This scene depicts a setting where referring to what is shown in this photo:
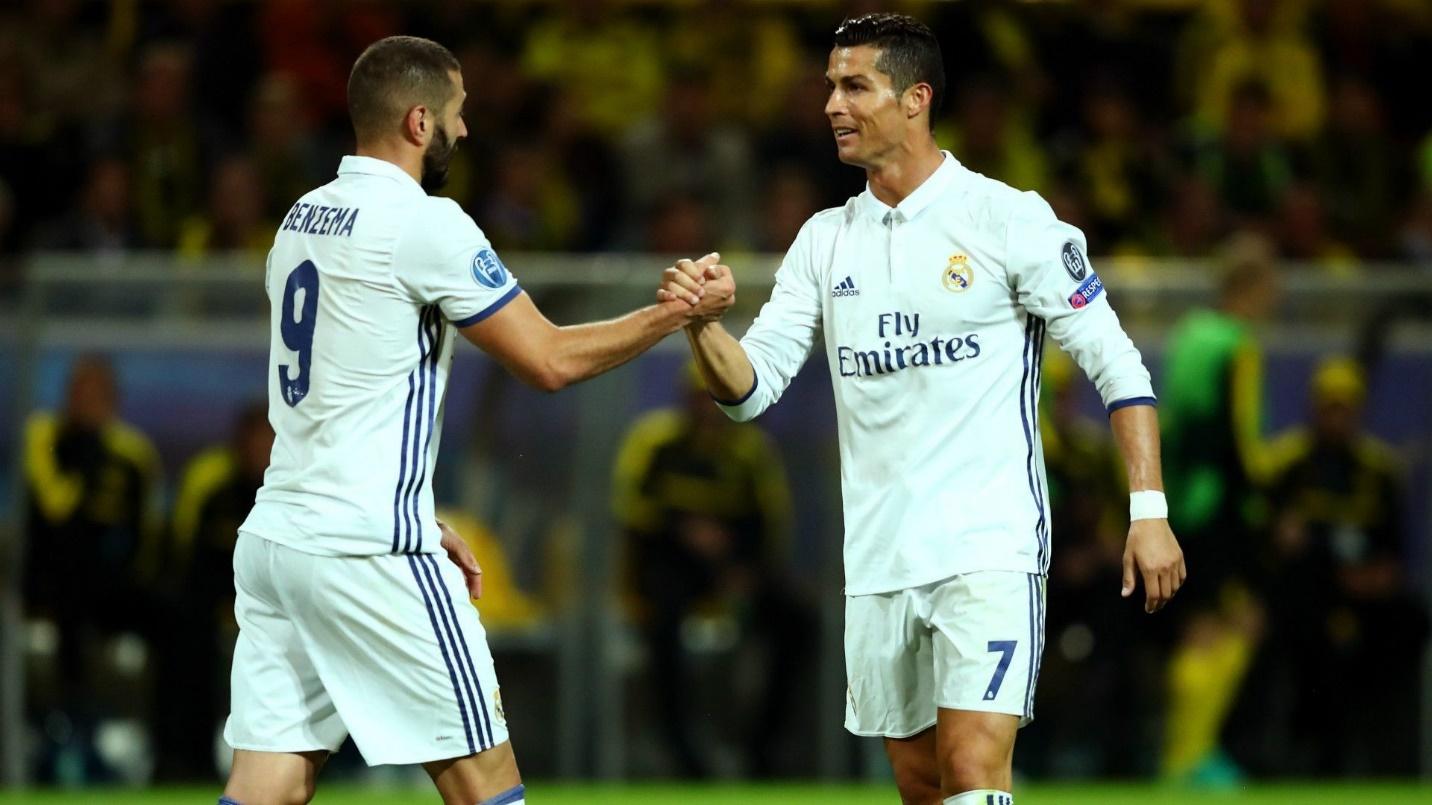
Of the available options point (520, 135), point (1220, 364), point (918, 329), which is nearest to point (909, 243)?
point (918, 329)

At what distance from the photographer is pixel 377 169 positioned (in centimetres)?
534

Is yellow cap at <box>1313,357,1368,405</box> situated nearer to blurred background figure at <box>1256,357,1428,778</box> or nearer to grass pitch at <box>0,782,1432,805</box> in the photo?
blurred background figure at <box>1256,357,1428,778</box>

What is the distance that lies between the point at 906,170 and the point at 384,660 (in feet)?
6.10

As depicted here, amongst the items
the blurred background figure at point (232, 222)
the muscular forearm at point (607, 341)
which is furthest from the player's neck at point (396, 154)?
the blurred background figure at point (232, 222)

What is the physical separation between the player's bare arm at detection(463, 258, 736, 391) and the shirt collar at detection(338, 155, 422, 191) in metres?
0.40

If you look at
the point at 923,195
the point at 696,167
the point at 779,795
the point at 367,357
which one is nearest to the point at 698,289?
the point at 923,195

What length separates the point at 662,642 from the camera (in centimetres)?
1108

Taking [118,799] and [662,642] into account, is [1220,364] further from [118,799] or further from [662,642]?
[118,799]

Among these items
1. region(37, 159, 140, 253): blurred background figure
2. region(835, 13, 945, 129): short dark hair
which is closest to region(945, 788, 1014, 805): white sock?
region(835, 13, 945, 129): short dark hair

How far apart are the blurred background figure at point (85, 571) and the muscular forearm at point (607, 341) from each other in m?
5.94

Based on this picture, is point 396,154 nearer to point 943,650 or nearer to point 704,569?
point 943,650

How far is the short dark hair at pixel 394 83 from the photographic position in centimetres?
536

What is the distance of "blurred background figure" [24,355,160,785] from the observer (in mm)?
10719

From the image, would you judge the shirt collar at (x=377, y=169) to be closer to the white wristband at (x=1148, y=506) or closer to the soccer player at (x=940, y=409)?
the soccer player at (x=940, y=409)
